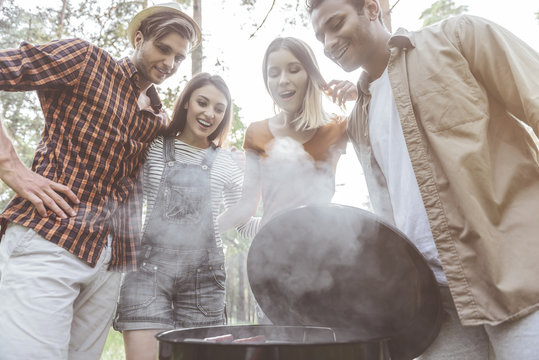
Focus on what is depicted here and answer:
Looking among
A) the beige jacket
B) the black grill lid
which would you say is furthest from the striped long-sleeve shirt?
the beige jacket

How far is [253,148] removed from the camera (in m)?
2.84

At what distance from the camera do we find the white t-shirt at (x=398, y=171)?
1.78 meters

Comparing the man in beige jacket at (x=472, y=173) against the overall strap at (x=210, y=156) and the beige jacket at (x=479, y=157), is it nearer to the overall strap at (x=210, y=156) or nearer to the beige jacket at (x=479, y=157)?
the beige jacket at (x=479, y=157)

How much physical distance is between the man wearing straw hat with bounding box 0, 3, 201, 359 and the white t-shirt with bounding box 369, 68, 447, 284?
1.24 meters

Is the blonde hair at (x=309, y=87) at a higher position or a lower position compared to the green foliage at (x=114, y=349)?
higher

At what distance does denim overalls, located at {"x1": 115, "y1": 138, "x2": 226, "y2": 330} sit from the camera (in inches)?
90.0

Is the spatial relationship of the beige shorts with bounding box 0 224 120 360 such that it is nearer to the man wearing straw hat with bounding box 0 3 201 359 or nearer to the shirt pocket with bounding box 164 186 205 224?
the man wearing straw hat with bounding box 0 3 201 359

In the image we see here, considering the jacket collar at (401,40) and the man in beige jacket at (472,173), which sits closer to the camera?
the man in beige jacket at (472,173)

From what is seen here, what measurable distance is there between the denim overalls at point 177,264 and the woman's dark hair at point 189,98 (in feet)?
0.62

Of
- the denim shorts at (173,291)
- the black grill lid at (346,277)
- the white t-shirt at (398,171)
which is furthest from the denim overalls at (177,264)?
the white t-shirt at (398,171)

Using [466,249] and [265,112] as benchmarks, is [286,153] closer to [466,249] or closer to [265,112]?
[265,112]

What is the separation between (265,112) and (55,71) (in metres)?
1.47

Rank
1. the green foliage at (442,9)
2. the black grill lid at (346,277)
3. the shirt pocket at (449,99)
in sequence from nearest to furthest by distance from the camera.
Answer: the shirt pocket at (449,99)
the black grill lid at (346,277)
the green foliage at (442,9)

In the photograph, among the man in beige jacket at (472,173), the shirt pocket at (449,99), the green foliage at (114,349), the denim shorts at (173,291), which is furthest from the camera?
the green foliage at (114,349)
